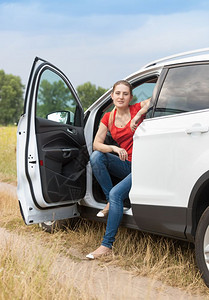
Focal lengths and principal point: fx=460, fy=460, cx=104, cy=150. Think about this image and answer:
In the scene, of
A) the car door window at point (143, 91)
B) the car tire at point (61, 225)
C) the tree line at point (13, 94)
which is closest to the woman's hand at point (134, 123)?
the car door window at point (143, 91)

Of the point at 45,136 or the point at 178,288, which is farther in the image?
the point at 45,136

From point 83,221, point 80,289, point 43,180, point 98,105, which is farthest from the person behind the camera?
point 83,221

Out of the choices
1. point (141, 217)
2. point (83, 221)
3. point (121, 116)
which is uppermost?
point (121, 116)

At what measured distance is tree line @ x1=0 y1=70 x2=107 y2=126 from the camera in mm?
67188

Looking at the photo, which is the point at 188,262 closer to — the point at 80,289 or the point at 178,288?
the point at 178,288

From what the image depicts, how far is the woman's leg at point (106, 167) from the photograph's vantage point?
14.6 feet

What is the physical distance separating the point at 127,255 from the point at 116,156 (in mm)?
946

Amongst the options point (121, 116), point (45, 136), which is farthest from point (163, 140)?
point (45, 136)

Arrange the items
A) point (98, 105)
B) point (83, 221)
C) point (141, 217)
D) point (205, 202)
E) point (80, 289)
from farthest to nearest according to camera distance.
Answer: point (83, 221)
point (98, 105)
point (141, 217)
point (205, 202)
point (80, 289)

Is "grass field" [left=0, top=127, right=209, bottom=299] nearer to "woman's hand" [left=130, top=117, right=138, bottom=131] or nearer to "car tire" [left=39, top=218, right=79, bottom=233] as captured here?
"car tire" [left=39, top=218, right=79, bottom=233]

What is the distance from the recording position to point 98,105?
479cm

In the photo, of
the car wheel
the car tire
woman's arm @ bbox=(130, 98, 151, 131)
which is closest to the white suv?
the car wheel

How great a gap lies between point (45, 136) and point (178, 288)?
184 centimetres

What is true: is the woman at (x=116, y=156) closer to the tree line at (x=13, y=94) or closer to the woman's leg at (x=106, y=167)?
Answer: the woman's leg at (x=106, y=167)
